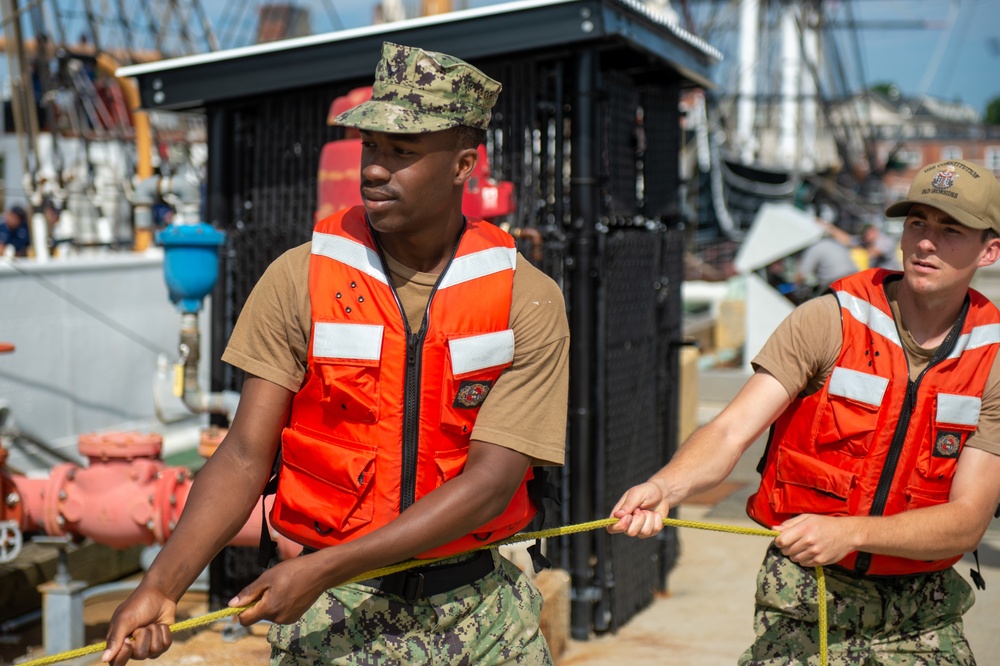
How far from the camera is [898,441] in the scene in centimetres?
303

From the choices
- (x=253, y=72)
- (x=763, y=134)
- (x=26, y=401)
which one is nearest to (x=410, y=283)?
(x=253, y=72)

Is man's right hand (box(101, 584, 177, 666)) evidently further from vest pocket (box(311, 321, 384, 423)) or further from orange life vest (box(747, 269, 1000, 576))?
orange life vest (box(747, 269, 1000, 576))

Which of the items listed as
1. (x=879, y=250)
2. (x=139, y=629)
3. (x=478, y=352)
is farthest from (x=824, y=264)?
(x=139, y=629)

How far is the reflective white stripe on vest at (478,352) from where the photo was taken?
252 cm

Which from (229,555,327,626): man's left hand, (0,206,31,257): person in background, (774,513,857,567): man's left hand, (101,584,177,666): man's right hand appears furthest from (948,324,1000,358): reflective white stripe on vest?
(0,206,31,257): person in background

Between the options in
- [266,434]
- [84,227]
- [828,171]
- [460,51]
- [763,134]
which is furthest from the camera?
[763,134]

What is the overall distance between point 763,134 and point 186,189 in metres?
37.2

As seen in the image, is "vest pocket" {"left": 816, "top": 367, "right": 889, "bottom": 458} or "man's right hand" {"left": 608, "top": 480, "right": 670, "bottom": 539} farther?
"vest pocket" {"left": 816, "top": 367, "right": 889, "bottom": 458}

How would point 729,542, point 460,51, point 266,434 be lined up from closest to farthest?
point 266,434 < point 460,51 < point 729,542

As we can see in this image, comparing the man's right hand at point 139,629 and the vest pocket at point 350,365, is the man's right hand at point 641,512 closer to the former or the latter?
the vest pocket at point 350,365

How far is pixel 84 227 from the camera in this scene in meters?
13.3

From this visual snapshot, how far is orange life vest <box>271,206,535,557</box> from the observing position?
8.20ft

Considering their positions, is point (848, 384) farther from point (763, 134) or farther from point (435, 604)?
point (763, 134)

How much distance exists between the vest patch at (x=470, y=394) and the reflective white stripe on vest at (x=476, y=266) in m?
0.24
